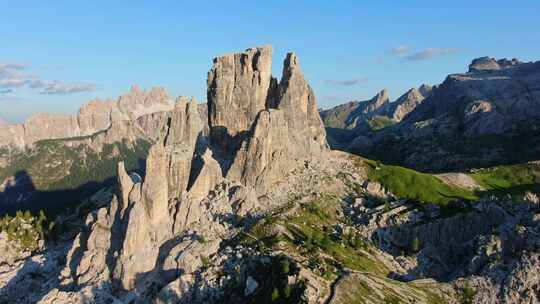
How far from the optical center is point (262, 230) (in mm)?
98938

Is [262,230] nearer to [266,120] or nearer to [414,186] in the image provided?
[266,120]

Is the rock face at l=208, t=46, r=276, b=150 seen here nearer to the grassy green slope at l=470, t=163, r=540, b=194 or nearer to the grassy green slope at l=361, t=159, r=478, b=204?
the grassy green slope at l=361, t=159, r=478, b=204

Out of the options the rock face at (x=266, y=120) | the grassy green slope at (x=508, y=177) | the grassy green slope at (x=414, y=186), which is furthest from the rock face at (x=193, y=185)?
the grassy green slope at (x=508, y=177)

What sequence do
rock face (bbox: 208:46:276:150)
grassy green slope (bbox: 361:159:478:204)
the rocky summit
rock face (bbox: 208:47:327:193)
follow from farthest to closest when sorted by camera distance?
rock face (bbox: 208:46:276:150) → grassy green slope (bbox: 361:159:478:204) → rock face (bbox: 208:47:327:193) → the rocky summit

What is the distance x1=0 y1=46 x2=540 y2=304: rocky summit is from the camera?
82.4 m

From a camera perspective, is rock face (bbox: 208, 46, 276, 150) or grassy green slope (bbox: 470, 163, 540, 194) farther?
grassy green slope (bbox: 470, 163, 540, 194)

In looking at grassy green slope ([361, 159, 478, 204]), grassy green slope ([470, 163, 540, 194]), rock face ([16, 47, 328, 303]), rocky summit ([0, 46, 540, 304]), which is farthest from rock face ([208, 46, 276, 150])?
grassy green slope ([470, 163, 540, 194])

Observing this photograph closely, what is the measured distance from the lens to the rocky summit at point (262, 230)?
82.4m

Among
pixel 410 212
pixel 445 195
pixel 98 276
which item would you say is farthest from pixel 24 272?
pixel 445 195

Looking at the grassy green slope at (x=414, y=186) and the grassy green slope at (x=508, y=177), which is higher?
the grassy green slope at (x=414, y=186)

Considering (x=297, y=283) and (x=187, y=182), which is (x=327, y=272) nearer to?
(x=297, y=283)

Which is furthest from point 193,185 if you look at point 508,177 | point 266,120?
point 508,177

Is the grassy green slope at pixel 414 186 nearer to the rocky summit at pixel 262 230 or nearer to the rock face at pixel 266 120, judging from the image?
the rocky summit at pixel 262 230

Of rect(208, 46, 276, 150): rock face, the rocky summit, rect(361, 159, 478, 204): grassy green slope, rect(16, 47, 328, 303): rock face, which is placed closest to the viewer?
the rocky summit
